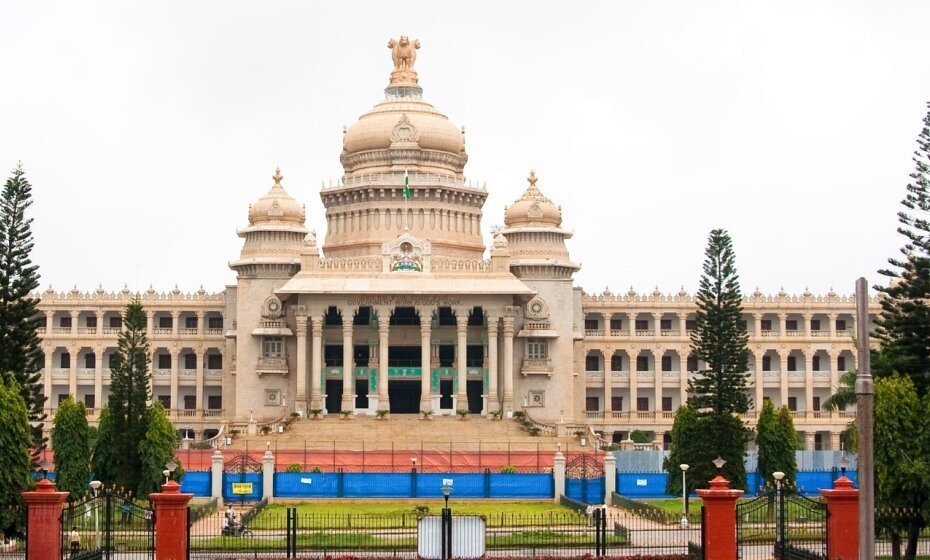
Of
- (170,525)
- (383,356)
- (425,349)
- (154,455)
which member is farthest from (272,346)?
(170,525)

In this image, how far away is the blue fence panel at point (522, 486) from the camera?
52250mm

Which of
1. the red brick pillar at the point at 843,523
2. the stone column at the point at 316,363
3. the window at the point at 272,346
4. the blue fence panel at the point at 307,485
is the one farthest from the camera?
the window at the point at 272,346

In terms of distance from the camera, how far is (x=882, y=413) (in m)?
36.2

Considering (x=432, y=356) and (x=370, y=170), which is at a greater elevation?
(x=370, y=170)

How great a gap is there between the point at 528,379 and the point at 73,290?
27.1 metres

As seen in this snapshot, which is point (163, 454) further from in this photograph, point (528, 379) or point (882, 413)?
point (528, 379)

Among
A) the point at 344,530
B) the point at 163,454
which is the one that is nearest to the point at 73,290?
the point at 163,454

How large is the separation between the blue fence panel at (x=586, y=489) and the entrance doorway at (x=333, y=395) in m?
25.4

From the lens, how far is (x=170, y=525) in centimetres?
3334

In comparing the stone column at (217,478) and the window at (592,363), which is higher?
the window at (592,363)

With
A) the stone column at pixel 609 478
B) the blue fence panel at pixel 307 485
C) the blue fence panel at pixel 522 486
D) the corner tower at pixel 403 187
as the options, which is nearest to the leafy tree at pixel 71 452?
the blue fence panel at pixel 307 485

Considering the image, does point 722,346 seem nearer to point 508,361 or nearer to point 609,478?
point 609,478

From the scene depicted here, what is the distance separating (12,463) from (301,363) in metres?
37.6

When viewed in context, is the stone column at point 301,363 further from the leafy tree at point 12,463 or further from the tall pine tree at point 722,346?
the leafy tree at point 12,463
